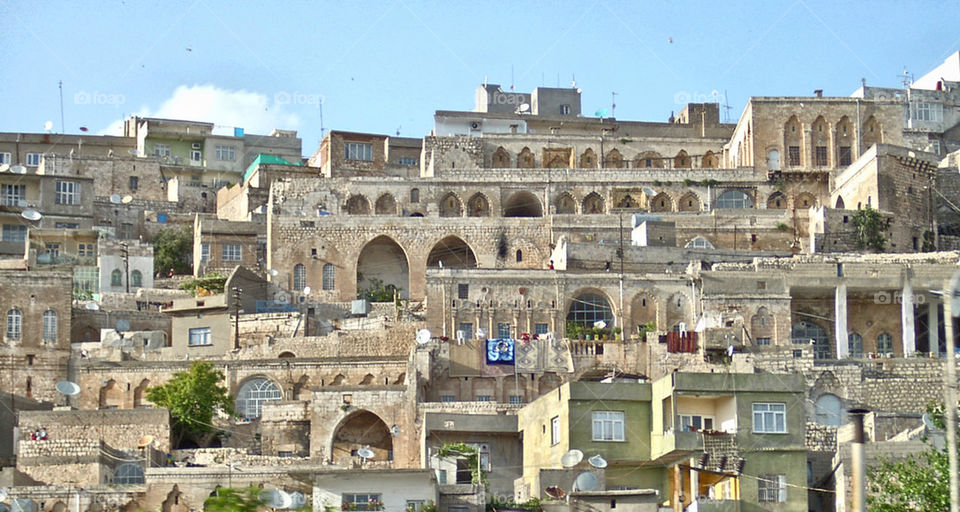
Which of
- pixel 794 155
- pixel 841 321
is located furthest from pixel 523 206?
pixel 841 321

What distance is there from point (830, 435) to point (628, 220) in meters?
24.5

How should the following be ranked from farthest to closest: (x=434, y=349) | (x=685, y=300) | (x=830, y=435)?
(x=685, y=300), (x=434, y=349), (x=830, y=435)

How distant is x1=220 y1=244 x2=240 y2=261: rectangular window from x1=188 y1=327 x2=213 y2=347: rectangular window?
11.2m

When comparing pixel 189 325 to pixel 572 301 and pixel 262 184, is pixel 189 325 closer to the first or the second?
pixel 572 301

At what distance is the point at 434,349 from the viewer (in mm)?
56312

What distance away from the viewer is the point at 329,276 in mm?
70062

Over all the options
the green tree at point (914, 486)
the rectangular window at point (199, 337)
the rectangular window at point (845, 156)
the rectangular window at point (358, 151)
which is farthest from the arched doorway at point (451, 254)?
the green tree at point (914, 486)

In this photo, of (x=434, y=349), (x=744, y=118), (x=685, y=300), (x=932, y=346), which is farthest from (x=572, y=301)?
(x=744, y=118)

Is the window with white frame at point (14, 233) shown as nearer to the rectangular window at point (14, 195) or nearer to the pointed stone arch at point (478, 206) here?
the rectangular window at point (14, 195)

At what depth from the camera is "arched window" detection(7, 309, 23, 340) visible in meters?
60.4

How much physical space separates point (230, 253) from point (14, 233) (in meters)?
9.59

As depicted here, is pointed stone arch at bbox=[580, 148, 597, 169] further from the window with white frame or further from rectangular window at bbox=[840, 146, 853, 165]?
the window with white frame

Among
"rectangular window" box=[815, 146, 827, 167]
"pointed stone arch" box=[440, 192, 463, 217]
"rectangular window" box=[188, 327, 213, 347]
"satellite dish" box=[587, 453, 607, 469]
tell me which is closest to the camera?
"satellite dish" box=[587, 453, 607, 469]

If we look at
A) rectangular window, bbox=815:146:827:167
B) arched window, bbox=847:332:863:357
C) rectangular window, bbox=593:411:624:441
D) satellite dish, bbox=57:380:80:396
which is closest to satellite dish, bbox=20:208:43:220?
satellite dish, bbox=57:380:80:396
